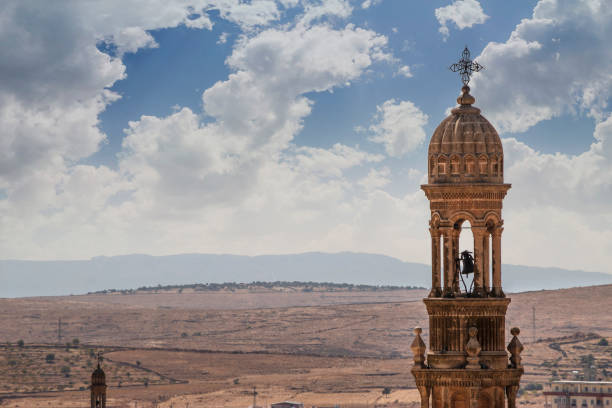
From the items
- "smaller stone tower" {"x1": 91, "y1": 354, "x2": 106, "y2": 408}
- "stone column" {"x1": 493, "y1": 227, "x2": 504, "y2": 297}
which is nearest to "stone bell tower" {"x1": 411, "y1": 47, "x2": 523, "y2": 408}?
"stone column" {"x1": 493, "y1": 227, "x2": 504, "y2": 297}

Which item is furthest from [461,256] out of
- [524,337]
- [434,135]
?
[524,337]

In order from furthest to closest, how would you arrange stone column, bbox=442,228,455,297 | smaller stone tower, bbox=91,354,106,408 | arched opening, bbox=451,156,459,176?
1. smaller stone tower, bbox=91,354,106,408
2. arched opening, bbox=451,156,459,176
3. stone column, bbox=442,228,455,297

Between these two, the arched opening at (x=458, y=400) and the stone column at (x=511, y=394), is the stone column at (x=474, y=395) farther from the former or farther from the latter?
the stone column at (x=511, y=394)

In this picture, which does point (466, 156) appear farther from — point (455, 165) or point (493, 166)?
point (493, 166)

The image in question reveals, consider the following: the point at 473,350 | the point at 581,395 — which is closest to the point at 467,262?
the point at 473,350

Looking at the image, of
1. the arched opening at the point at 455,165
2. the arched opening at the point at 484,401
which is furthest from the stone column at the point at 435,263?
the arched opening at the point at 484,401

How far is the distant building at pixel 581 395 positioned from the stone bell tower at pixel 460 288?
297ft

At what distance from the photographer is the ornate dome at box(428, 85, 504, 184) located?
821 inches

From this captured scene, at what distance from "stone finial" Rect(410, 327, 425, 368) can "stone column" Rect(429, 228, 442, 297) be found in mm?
665

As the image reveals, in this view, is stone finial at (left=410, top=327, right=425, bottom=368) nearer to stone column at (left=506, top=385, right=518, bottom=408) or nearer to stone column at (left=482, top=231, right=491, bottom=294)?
stone column at (left=482, top=231, right=491, bottom=294)

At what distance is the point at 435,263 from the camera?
68.7 feet

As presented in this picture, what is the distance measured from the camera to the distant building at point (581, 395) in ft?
357

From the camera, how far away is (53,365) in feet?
532

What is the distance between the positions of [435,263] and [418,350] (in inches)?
56.8
